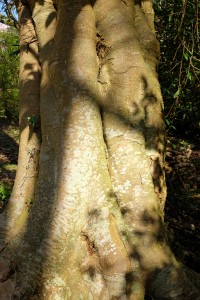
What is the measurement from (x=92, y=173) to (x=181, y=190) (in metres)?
3.87

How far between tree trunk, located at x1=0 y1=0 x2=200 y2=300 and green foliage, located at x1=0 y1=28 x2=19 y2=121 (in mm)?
9203

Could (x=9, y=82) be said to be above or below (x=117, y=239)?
below

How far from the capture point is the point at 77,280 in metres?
2.72

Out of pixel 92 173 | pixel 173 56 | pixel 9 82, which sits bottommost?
pixel 9 82

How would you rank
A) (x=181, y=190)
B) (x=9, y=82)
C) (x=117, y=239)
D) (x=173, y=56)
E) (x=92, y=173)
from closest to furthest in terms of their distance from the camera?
(x=117, y=239) → (x=92, y=173) → (x=173, y=56) → (x=181, y=190) → (x=9, y=82)

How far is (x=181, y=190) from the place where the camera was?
6406 mm

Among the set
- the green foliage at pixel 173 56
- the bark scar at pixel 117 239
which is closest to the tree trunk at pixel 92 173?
the bark scar at pixel 117 239

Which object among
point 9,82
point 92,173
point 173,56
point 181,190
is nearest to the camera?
point 92,173

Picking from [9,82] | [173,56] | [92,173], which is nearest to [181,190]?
[173,56]

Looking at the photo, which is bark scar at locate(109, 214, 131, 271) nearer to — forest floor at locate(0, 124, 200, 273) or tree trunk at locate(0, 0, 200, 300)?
tree trunk at locate(0, 0, 200, 300)

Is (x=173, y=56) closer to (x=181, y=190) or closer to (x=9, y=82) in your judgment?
(x=181, y=190)

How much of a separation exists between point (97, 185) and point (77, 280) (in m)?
0.75

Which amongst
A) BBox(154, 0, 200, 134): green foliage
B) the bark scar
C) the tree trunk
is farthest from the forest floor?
the bark scar

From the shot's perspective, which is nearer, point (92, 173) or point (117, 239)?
point (117, 239)
